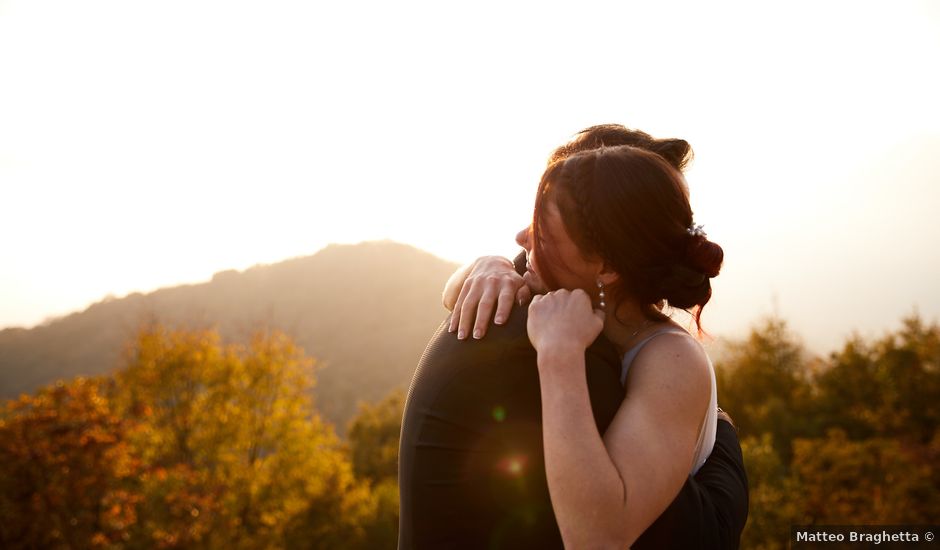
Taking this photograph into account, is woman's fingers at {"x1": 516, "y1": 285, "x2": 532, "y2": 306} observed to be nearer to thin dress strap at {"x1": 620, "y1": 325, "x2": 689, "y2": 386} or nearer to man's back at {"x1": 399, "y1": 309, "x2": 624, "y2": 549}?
man's back at {"x1": 399, "y1": 309, "x2": 624, "y2": 549}

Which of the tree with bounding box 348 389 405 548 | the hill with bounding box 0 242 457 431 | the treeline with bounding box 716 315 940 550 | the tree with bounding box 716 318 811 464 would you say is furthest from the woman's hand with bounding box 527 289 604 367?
the tree with bounding box 716 318 811 464

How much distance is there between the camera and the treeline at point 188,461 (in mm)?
14922

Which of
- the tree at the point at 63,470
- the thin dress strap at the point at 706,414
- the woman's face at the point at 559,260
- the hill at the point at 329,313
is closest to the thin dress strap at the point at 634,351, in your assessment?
the thin dress strap at the point at 706,414

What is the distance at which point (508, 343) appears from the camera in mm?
1810

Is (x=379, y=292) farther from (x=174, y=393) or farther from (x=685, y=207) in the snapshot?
(x=685, y=207)

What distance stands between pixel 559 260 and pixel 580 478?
2.45 feet

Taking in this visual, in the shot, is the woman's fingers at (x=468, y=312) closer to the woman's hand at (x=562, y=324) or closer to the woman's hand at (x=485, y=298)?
the woman's hand at (x=485, y=298)

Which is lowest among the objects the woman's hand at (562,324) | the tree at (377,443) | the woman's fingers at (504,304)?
the tree at (377,443)

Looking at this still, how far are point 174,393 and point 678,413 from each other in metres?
38.0

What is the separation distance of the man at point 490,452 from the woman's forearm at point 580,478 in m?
0.13

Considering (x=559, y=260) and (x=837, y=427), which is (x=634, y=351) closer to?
(x=559, y=260)

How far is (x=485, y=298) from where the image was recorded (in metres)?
1.94

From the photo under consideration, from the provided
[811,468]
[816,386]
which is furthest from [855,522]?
[816,386]

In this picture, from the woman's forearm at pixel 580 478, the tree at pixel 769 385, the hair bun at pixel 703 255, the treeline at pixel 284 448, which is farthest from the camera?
the tree at pixel 769 385
